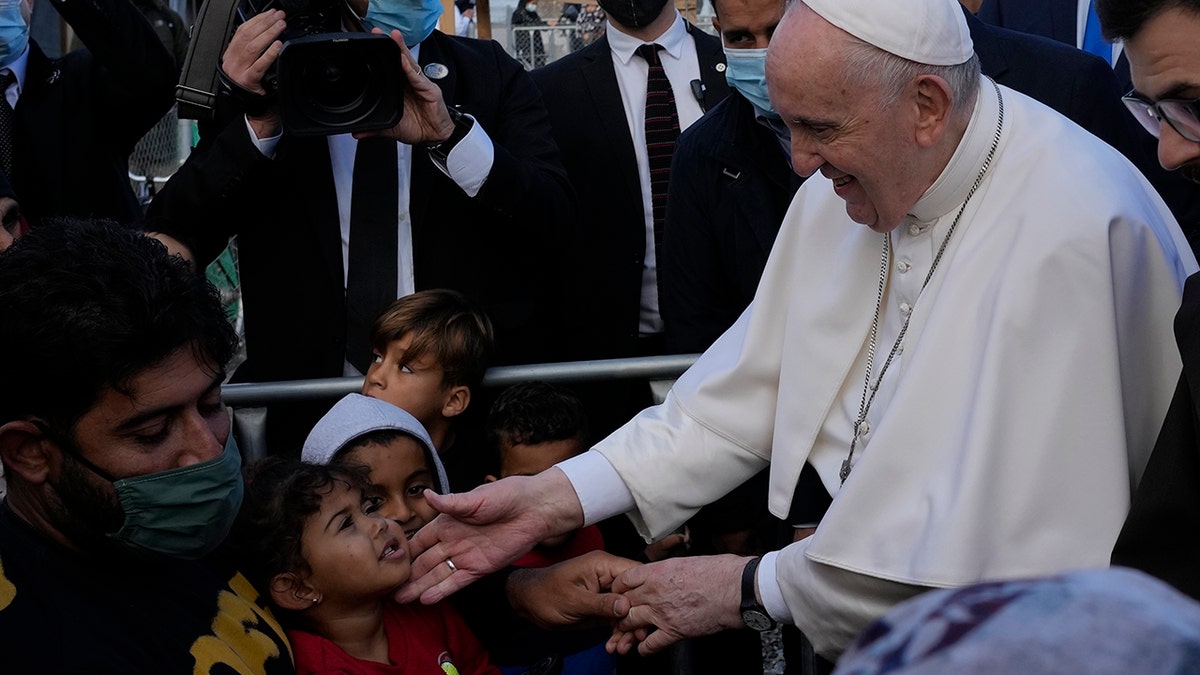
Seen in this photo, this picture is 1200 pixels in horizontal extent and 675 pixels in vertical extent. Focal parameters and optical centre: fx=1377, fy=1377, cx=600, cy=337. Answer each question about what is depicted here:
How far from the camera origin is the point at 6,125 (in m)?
4.38

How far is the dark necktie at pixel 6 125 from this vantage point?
14.4ft

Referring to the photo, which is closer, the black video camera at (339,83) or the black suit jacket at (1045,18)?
the black video camera at (339,83)

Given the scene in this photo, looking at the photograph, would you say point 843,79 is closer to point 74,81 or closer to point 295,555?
point 295,555

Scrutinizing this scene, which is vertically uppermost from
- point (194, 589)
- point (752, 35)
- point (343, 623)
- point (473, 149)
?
point (752, 35)

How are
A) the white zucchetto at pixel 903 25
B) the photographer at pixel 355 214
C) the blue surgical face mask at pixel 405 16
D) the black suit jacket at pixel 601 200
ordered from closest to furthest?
the white zucchetto at pixel 903 25
the photographer at pixel 355 214
the blue surgical face mask at pixel 405 16
the black suit jacket at pixel 601 200

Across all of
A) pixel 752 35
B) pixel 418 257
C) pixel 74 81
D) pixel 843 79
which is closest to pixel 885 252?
pixel 843 79

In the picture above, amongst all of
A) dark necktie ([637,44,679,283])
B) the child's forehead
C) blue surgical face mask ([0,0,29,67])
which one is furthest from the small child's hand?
blue surgical face mask ([0,0,29,67])

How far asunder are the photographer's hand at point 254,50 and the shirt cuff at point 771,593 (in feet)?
6.81

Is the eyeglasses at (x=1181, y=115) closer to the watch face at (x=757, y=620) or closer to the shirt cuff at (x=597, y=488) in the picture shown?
the watch face at (x=757, y=620)

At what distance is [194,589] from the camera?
101 inches

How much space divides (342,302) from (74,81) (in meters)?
1.19

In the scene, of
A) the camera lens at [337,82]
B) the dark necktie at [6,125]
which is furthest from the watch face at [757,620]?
the dark necktie at [6,125]

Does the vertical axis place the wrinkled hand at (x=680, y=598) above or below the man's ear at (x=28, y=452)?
below

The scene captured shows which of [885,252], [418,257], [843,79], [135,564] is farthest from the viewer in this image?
[418,257]
